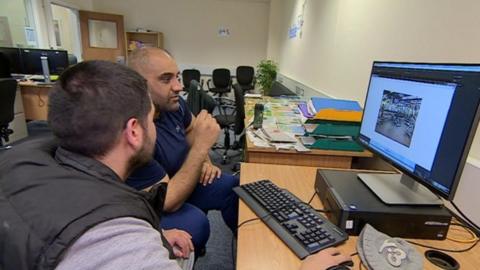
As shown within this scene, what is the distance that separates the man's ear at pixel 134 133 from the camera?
650mm

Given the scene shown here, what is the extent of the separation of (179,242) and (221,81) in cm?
533

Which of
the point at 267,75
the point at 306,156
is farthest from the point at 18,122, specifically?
the point at 306,156

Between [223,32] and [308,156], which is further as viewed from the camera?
[223,32]

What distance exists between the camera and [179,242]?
110 cm

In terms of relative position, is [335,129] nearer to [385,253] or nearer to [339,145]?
[339,145]

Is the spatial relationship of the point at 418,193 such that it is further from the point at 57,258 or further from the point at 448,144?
the point at 57,258

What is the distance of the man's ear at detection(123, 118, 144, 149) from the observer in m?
0.65

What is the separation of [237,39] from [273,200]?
6482 millimetres

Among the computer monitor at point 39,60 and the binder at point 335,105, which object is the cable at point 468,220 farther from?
the computer monitor at point 39,60

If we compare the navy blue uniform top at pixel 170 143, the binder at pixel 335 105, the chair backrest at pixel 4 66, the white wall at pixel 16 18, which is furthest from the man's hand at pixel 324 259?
the white wall at pixel 16 18

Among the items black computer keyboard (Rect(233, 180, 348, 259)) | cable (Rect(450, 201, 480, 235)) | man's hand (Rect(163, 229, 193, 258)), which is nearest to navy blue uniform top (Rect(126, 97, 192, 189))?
man's hand (Rect(163, 229, 193, 258))

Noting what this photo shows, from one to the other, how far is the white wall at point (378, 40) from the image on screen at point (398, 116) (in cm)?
32

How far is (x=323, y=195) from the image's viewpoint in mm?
1102

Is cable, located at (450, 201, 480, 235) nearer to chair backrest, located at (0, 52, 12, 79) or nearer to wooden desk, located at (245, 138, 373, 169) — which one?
wooden desk, located at (245, 138, 373, 169)
